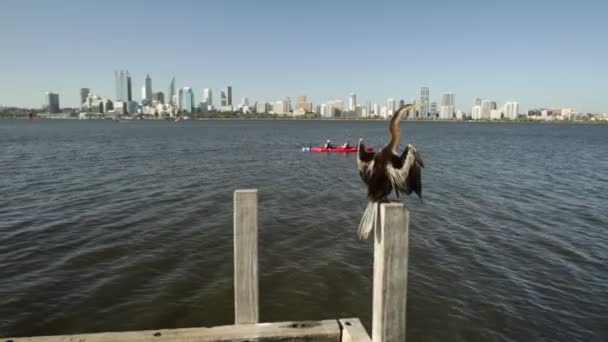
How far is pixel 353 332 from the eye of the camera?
4.32m

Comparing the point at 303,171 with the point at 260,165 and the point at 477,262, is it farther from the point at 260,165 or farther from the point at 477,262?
the point at 477,262

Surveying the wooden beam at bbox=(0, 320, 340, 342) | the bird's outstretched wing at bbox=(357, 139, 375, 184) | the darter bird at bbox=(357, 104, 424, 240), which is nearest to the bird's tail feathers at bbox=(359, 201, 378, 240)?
the darter bird at bbox=(357, 104, 424, 240)

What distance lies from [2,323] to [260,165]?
2428 cm

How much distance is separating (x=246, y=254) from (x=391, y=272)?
1.82m

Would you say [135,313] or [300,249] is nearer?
[135,313]

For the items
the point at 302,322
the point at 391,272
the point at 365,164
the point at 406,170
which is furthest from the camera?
the point at 365,164

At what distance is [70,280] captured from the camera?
870cm

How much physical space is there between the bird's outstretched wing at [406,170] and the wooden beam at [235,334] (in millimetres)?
1980

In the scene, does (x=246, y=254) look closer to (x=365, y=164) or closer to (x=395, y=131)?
(x=365, y=164)

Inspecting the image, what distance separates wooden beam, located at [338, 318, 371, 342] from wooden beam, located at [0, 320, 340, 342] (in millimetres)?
84

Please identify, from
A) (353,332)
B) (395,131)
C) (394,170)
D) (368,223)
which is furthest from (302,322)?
(395,131)

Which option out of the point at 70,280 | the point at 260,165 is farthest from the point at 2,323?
the point at 260,165

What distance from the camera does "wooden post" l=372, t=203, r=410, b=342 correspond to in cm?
350

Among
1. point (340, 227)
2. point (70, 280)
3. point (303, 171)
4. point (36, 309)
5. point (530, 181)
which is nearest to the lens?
point (36, 309)
